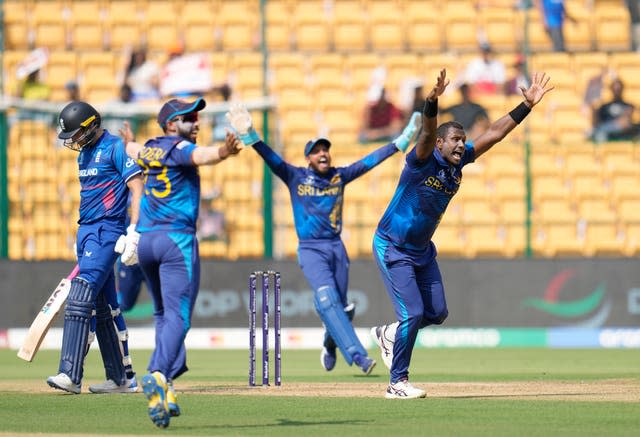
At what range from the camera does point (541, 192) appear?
58.9ft

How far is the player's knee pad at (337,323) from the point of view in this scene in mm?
11078

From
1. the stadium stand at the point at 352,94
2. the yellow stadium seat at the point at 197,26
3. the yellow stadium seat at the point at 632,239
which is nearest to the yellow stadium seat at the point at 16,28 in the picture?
the stadium stand at the point at 352,94

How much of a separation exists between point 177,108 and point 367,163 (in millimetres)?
3886

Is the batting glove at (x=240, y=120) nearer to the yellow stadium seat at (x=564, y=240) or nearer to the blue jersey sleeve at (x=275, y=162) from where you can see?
the blue jersey sleeve at (x=275, y=162)

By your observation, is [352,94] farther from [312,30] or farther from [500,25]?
[500,25]

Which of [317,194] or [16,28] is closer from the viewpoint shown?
[317,194]

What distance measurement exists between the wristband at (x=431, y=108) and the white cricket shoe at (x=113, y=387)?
3.15 m

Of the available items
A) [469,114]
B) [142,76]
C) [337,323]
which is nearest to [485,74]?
[469,114]

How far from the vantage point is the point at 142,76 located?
19.0 meters

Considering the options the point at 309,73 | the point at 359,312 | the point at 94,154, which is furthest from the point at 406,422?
the point at 309,73

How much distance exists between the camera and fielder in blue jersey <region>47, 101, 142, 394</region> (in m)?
9.63

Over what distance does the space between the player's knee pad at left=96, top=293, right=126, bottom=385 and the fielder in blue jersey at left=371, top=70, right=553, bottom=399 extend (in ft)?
6.63

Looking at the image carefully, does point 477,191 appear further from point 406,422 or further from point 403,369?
point 406,422

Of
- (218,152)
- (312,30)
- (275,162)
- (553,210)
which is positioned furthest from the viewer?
(312,30)
